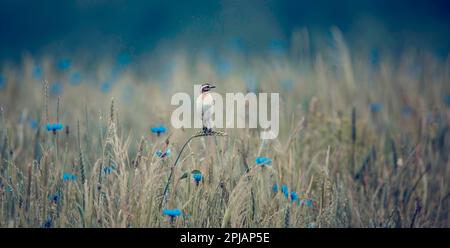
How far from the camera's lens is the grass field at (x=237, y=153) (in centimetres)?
233

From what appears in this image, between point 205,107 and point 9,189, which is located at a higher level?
point 205,107

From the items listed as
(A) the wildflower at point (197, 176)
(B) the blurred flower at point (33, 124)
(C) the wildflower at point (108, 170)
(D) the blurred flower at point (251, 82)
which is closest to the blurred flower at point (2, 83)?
(B) the blurred flower at point (33, 124)

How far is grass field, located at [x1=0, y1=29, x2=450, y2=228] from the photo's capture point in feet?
7.65

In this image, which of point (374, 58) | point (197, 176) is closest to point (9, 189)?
point (197, 176)

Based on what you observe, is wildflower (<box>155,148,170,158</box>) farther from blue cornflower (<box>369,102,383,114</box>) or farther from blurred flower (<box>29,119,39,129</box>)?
blue cornflower (<box>369,102,383,114</box>)

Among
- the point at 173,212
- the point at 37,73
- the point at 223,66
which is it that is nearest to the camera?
the point at 173,212

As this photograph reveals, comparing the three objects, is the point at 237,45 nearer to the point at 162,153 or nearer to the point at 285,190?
the point at 285,190

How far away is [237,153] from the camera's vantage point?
8.50 ft

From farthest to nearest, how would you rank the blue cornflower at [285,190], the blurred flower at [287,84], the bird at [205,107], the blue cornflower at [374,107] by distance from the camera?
the blurred flower at [287,84], the blue cornflower at [374,107], the blue cornflower at [285,190], the bird at [205,107]

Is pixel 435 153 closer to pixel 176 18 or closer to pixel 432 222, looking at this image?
pixel 432 222

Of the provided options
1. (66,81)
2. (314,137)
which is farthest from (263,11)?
(314,137)

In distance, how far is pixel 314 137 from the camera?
361 centimetres

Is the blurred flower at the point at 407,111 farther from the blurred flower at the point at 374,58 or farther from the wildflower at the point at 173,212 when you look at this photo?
the wildflower at the point at 173,212
